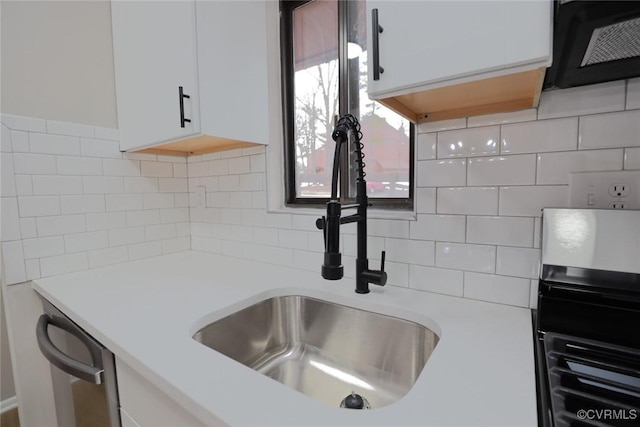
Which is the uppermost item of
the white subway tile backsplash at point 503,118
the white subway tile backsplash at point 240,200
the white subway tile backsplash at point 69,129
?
the white subway tile backsplash at point 69,129

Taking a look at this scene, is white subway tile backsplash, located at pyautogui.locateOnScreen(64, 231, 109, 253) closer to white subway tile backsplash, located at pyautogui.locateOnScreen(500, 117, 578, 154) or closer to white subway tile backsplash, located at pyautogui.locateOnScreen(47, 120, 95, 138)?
white subway tile backsplash, located at pyautogui.locateOnScreen(47, 120, 95, 138)

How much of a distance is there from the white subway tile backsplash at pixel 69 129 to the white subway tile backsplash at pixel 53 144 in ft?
0.06

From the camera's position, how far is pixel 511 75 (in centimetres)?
55

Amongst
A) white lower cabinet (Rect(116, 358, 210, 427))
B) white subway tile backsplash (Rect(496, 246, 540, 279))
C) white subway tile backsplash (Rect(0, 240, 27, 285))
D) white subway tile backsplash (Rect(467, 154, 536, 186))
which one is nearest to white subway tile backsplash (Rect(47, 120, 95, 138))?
white subway tile backsplash (Rect(0, 240, 27, 285))

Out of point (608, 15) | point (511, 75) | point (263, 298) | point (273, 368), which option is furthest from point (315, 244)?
point (608, 15)

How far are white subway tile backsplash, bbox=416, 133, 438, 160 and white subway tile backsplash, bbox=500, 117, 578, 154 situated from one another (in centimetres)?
17

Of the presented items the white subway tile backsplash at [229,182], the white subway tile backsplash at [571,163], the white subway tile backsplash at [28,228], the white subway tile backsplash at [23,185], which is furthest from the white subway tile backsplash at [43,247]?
the white subway tile backsplash at [571,163]

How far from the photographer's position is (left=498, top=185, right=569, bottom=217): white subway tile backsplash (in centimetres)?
71

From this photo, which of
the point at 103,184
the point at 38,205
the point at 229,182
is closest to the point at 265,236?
the point at 229,182

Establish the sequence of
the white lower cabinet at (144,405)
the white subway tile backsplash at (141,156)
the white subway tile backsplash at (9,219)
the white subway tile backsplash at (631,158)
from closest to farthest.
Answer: the white lower cabinet at (144,405) → the white subway tile backsplash at (631,158) → the white subway tile backsplash at (9,219) → the white subway tile backsplash at (141,156)

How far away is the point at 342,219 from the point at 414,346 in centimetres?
37

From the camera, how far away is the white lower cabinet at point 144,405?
1.76ft

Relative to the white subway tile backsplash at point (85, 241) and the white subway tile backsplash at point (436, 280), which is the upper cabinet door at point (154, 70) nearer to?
the white subway tile backsplash at point (85, 241)

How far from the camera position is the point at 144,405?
62 cm
